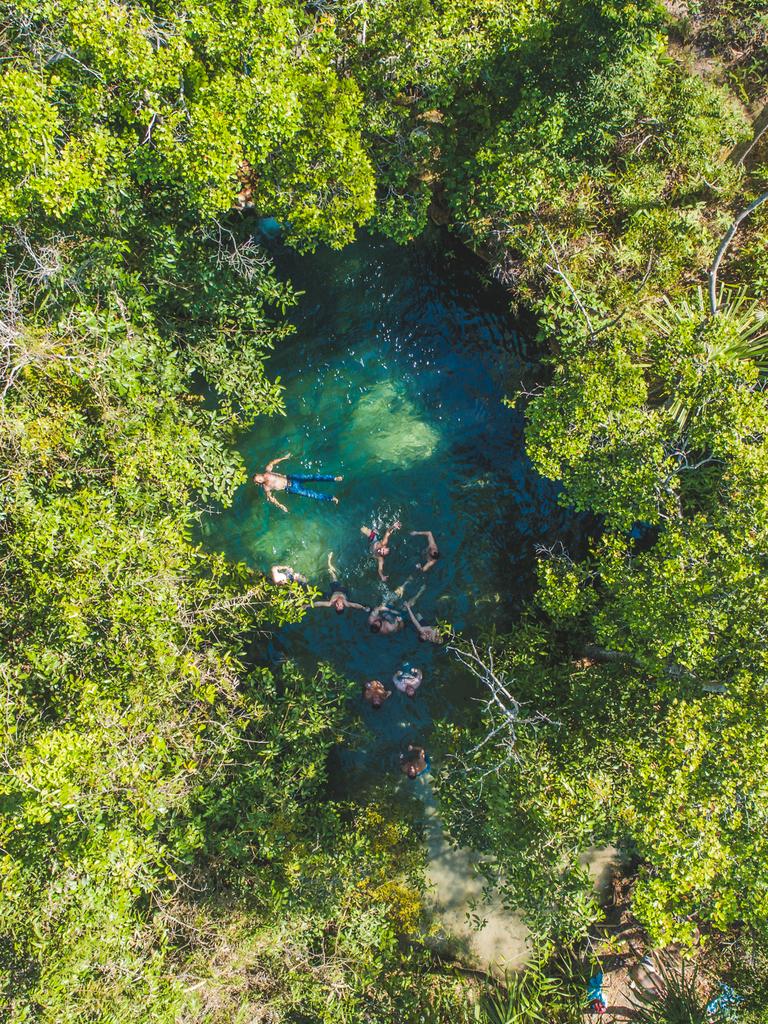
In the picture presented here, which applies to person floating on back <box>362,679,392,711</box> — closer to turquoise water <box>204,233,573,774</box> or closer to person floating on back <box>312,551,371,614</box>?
Result: turquoise water <box>204,233,573,774</box>

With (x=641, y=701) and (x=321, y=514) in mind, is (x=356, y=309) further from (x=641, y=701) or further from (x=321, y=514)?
(x=641, y=701)

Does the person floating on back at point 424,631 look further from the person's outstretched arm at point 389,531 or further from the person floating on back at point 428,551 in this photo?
the person's outstretched arm at point 389,531

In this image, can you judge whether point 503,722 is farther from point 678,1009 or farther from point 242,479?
point 242,479

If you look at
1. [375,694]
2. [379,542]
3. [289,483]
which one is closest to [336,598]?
[379,542]

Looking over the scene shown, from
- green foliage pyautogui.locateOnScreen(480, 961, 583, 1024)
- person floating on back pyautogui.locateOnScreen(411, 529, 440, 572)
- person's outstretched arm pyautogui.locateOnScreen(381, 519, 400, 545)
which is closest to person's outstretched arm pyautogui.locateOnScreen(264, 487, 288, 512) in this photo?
person's outstretched arm pyautogui.locateOnScreen(381, 519, 400, 545)

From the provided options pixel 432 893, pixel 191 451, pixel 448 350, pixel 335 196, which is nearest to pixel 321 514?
pixel 191 451

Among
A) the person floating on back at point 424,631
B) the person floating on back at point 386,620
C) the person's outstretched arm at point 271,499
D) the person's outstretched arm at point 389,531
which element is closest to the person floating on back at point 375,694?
the person floating on back at point 386,620
